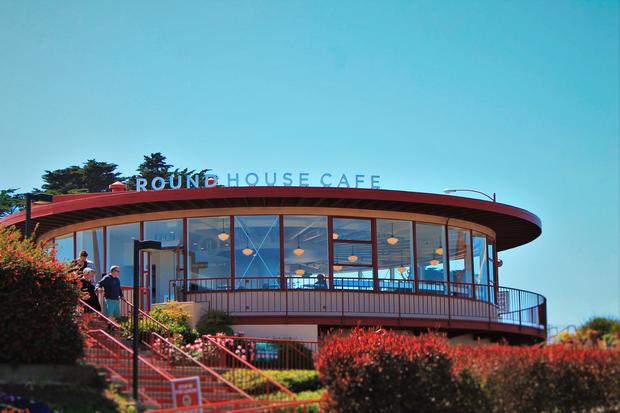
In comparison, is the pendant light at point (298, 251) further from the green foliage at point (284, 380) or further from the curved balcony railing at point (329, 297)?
the green foliage at point (284, 380)

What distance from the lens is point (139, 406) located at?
62.4 ft

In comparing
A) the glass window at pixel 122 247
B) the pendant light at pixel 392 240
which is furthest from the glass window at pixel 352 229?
the glass window at pixel 122 247

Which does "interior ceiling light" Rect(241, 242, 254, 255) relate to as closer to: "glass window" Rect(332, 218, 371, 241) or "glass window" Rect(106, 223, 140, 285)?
"glass window" Rect(332, 218, 371, 241)

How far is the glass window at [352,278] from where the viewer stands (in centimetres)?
2994

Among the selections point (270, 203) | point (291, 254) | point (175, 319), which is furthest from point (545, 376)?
point (270, 203)

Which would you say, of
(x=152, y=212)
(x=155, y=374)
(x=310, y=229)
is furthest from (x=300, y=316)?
(x=155, y=374)

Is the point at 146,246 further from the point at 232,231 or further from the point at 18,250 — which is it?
the point at 232,231

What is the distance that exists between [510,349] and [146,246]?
734 centimetres

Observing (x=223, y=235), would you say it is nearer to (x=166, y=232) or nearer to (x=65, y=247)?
(x=166, y=232)

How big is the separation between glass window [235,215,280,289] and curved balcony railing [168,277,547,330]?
1.49 feet

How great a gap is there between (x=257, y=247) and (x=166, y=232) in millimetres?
2889

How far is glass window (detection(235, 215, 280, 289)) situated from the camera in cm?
2997

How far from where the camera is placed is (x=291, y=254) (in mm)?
30109

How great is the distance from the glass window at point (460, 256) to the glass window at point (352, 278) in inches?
119
